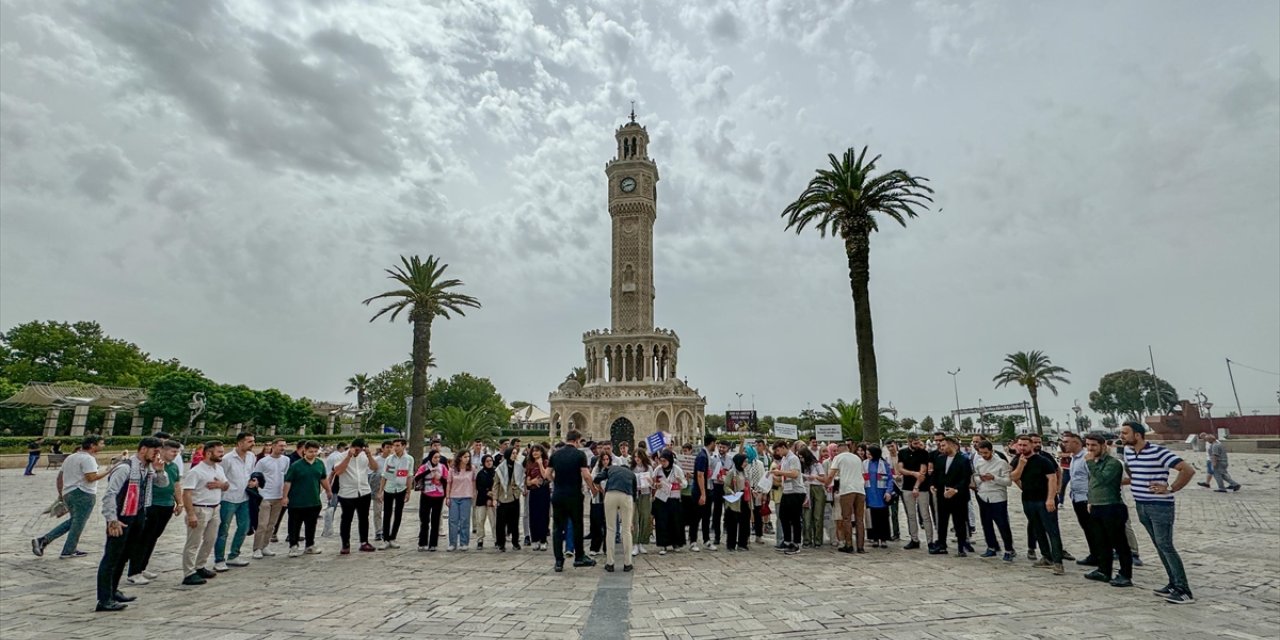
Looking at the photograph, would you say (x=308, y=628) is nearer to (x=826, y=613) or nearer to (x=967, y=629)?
(x=826, y=613)

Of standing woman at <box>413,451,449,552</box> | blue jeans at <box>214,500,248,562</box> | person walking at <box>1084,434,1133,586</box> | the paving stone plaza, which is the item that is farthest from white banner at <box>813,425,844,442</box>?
blue jeans at <box>214,500,248,562</box>

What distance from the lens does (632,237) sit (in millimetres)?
54562

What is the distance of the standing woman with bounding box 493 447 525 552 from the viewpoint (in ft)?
32.9

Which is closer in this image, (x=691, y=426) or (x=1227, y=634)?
(x=1227, y=634)

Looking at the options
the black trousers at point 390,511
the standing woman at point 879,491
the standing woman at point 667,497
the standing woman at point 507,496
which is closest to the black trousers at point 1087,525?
the standing woman at point 879,491

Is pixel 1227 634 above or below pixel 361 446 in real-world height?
below

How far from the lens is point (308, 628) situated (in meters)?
5.34

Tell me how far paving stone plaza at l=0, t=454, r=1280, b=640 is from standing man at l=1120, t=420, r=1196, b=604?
297 mm

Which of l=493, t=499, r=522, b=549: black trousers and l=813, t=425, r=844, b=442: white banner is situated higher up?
l=813, t=425, r=844, b=442: white banner

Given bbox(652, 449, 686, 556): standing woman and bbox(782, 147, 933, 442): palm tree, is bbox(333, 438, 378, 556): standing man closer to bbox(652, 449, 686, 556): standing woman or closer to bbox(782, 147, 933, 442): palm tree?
bbox(652, 449, 686, 556): standing woman

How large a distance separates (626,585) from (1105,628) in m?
4.81

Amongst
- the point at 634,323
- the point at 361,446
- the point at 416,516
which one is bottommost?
the point at 416,516

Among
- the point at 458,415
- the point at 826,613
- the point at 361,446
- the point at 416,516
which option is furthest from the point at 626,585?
the point at 458,415

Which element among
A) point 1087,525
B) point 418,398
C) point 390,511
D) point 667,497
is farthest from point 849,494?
point 418,398
